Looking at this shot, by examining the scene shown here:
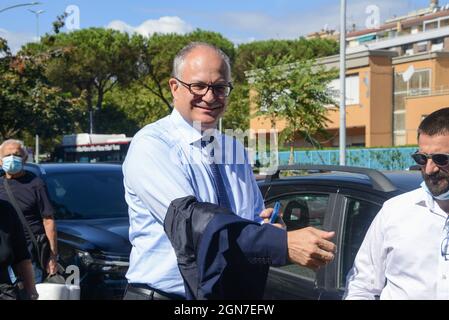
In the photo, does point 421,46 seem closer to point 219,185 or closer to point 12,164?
point 12,164

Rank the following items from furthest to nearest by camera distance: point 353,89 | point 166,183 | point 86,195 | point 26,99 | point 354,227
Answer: point 353,89 → point 26,99 → point 86,195 → point 354,227 → point 166,183

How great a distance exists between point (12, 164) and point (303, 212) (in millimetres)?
2837

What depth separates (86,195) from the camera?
23.4 feet

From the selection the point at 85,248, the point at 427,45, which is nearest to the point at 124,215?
the point at 85,248

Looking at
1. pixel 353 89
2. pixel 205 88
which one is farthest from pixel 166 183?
pixel 353 89

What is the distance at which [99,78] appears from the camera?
147 feet

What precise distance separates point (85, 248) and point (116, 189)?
1.46 m

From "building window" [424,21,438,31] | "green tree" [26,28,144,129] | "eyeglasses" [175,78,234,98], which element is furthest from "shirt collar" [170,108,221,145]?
"building window" [424,21,438,31]

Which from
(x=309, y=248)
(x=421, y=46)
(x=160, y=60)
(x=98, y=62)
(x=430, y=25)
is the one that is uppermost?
(x=430, y=25)

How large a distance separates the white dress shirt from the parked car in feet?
3.58

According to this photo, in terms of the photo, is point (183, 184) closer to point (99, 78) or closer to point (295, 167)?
point (295, 167)

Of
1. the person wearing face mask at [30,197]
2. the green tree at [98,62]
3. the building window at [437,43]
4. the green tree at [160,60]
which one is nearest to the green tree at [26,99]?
the green tree at [98,62]

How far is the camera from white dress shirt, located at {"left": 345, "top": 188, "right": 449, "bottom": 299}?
2.36 metres

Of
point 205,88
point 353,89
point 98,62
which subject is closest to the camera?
point 205,88
